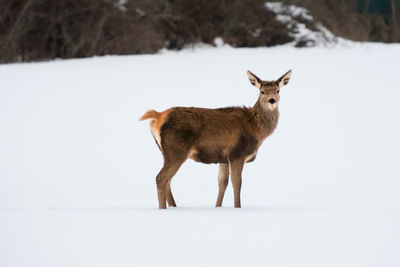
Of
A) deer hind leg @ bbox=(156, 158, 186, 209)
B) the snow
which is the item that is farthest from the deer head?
the snow

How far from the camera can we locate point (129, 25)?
74.5 ft

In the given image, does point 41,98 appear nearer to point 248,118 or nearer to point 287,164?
point 287,164

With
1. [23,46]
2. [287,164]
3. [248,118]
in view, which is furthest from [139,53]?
[248,118]

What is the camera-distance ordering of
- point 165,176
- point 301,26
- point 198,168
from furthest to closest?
point 301,26 → point 198,168 → point 165,176

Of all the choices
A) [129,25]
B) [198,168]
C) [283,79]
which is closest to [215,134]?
[283,79]

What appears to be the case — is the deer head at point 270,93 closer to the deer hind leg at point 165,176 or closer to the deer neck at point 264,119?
the deer neck at point 264,119

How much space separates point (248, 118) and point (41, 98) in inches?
405

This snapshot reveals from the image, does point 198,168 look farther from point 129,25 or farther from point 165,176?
point 129,25

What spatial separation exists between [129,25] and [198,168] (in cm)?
977

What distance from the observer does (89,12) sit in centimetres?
2227

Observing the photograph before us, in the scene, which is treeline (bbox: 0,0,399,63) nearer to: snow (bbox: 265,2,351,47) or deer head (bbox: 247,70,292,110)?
snow (bbox: 265,2,351,47)

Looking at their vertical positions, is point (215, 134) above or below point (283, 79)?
below

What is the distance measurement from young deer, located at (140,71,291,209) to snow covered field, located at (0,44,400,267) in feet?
1.74

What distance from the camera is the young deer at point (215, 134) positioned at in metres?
7.95
